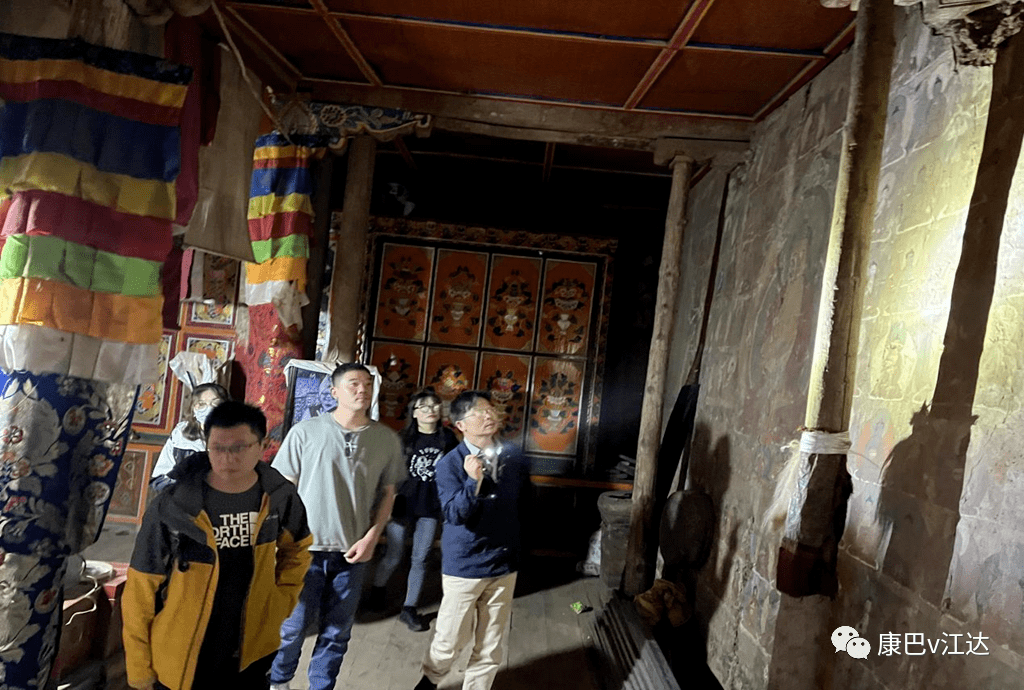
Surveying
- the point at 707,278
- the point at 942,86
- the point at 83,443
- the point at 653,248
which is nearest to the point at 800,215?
the point at 942,86

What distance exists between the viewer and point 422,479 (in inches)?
174

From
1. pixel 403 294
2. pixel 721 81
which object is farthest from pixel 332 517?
pixel 403 294

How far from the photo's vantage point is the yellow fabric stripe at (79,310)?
2256 mm

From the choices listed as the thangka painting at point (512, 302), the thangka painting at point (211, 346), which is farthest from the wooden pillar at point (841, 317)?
the thangka painting at point (211, 346)

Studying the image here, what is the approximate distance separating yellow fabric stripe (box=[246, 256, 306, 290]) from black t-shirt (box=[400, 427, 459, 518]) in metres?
1.37

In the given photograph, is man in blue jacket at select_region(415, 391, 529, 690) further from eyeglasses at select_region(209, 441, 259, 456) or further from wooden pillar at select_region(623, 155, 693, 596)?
wooden pillar at select_region(623, 155, 693, 596)

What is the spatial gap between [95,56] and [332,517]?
6.96 ft

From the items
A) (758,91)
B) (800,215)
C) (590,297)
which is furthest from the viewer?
(590,297)

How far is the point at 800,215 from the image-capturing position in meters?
3.62

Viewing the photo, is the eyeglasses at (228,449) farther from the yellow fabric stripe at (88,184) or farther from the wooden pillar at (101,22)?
the wooden pillar at (101,22)

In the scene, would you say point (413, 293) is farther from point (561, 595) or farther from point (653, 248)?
point (561, 595)

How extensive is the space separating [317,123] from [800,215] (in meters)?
3.19

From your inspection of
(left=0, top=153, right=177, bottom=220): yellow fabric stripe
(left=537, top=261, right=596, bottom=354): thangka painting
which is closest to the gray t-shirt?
(left=0, top=153, right=177, bottom=220): yellow fabric stripe

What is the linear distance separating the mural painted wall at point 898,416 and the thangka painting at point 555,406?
2.38 meters
